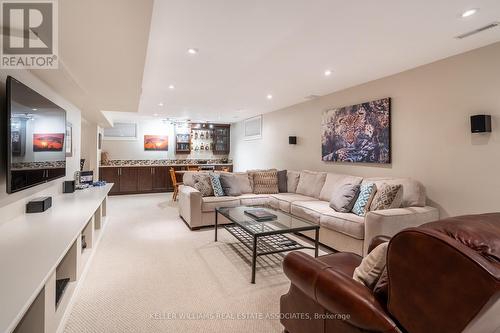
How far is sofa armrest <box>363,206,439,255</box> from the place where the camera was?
2.72 metres

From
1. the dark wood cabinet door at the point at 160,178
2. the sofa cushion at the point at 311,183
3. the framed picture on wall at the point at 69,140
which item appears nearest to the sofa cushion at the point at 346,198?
the sofa cushion at the point at 311,183

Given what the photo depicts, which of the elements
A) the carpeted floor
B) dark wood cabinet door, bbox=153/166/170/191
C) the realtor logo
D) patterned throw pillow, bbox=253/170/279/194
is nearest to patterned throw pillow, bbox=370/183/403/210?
the carpeted floor

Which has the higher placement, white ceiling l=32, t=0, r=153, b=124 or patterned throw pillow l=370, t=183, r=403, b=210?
white ceiling l=32, t=0, r=153, b=124

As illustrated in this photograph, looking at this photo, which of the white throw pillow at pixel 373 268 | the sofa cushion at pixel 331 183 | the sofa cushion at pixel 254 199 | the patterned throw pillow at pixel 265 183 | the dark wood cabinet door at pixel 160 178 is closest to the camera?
the white throw pillow at pixel 373 268

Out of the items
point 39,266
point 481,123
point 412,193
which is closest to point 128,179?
point 39,266

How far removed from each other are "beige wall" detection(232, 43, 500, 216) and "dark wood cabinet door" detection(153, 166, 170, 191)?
5.73 metres

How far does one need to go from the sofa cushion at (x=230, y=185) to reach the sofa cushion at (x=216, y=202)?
0.18m

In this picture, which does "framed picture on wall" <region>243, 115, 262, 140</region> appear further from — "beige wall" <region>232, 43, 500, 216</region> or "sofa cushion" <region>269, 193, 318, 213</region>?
"beige wall" <region>232, 43, 500, 216</region>

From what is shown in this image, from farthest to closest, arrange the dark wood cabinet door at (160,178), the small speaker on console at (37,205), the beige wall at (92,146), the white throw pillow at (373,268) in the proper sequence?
the dark wood cabinet door at (160,178), the beige wall at (92,146), the small speaker on console at (37,205), the white throw pillow at (373,268)

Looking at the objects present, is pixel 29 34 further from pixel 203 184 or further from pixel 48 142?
pixel 203 184

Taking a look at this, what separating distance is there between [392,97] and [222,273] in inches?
128

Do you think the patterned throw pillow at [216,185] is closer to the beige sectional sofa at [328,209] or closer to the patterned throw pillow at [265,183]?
the beige sectional sofa at [328,209]

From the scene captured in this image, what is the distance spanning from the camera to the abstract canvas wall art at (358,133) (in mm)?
3748

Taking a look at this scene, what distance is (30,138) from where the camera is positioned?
206 cm
